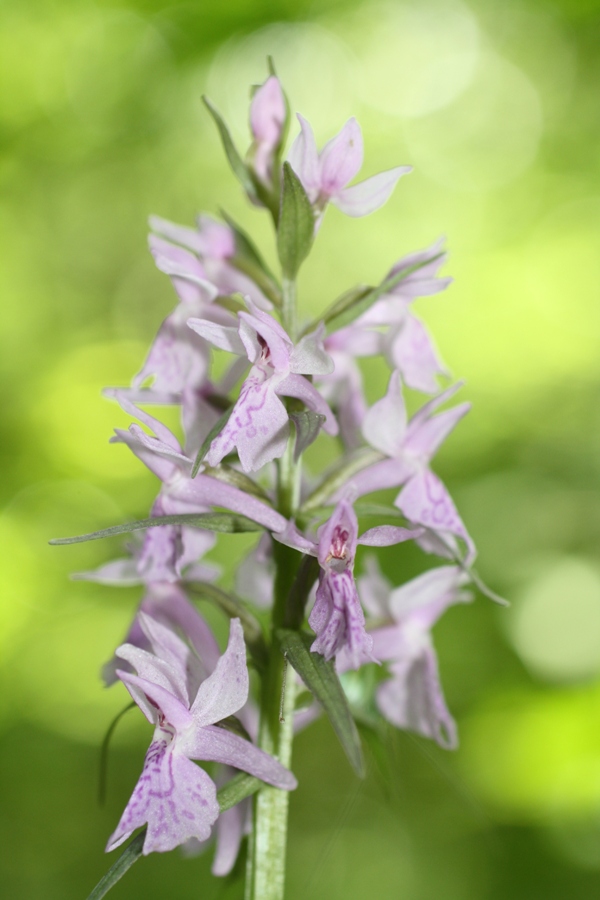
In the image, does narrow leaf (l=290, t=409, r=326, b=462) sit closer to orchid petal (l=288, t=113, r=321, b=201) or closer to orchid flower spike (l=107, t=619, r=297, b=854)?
orchid flower spike (l=107, t=619, r=297, b=854)

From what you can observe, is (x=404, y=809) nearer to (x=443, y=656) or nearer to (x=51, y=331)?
(x=443, y=656)

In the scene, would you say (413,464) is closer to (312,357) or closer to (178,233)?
(312,357)

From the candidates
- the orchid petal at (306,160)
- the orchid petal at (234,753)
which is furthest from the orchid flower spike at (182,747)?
the orchid petal at (306,160)

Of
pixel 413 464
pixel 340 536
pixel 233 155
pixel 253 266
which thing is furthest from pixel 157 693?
pixel 233 155

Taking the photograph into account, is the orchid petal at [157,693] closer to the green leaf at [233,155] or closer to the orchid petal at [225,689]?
the orchid petal at [225,689]

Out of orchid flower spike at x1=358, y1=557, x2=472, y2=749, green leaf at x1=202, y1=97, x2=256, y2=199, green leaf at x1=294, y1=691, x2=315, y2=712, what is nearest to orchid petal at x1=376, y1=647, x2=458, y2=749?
orchid flower spike at x1=358, y1=557, x2=472, y2=749

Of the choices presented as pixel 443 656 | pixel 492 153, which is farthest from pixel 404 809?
pixel 492 153
